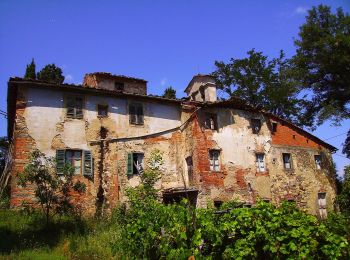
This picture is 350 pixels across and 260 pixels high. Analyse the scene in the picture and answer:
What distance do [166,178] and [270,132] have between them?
27.0 feet

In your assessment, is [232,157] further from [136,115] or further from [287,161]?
[136,115]

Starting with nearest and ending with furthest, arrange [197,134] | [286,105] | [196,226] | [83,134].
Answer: [196,226], [83,134], [197,134], [286,105]

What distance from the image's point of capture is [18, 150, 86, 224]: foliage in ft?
49.7

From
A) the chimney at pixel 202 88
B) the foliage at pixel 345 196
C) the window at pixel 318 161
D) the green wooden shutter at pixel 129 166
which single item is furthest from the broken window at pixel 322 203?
the green wooden shutter at pixel 129 166

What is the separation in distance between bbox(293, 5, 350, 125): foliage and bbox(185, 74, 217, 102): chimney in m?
8.02

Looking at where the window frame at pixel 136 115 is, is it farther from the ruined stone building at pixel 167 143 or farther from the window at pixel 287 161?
the window at pixel 287 161

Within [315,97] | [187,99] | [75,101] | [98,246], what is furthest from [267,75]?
[98,246]

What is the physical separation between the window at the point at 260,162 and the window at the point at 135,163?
7668mm

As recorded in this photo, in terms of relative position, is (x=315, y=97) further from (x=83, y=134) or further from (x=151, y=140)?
(x=83, y=134)

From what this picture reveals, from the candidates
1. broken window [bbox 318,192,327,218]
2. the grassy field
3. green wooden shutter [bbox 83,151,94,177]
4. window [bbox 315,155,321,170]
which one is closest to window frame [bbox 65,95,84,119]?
green wooden shutter [bbox 83,151,94,177]

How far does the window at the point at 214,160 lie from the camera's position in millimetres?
21078

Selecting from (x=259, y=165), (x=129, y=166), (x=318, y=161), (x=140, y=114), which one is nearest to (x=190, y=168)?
(x=129, y=166)

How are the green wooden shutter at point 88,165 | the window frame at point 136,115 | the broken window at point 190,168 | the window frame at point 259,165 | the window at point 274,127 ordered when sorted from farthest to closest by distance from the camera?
the window at point 274,127 → the window frame at point 259,165 → the window frame at point 136,115 → the broken window at point 190,168 → the green wooden shutter at point 88,165

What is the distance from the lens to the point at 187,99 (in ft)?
76.1
